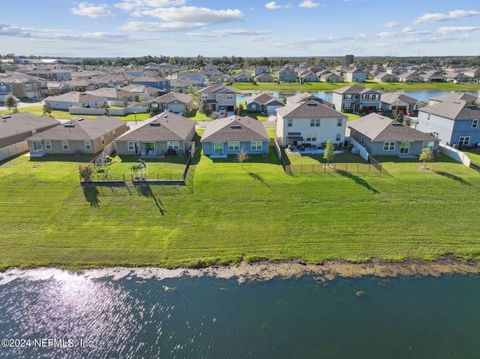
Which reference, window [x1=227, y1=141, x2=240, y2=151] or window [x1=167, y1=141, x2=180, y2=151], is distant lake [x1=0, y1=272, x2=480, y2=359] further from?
window [x1=227, y1=141, x2=240, y2=151]

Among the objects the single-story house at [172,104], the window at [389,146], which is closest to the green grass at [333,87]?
the single-story house at [172,104]

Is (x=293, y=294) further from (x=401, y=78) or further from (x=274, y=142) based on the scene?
(x=401, y=78)

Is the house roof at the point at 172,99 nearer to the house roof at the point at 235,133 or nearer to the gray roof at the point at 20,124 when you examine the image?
the gray roof at the point at 20,124

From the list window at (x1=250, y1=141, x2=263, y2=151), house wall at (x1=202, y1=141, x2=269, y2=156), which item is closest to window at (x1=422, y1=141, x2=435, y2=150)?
house wall at (x1=202, y1=141, x2=269, y2=156)

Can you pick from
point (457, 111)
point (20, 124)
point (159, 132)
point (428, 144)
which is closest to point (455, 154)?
point (428, 144)

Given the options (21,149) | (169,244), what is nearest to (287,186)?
(169,244)

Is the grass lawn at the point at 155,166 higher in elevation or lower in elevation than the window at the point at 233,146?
lower

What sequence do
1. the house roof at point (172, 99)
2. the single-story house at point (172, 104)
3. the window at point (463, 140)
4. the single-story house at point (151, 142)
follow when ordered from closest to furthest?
the single-story house at point (151, 142)
the window at point (463, 140)
the single-story house at point (172, 104)
the house roof at point (172, 99)
